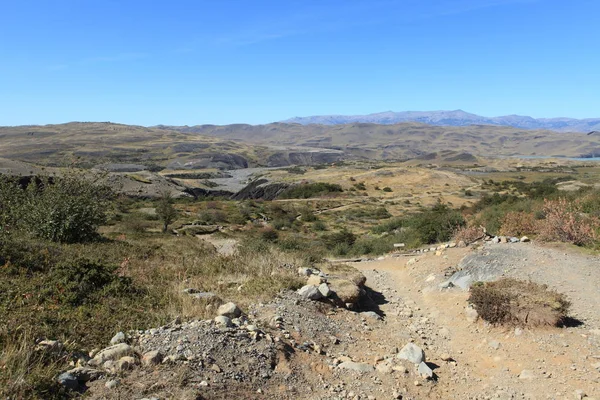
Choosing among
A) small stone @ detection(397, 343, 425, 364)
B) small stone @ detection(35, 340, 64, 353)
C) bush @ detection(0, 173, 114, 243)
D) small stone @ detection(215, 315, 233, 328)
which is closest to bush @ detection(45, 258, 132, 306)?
small stone @ detection(35, 340, 64, 353)

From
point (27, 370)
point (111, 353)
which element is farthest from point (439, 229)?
point (27, 370)

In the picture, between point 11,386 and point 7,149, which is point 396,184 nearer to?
point 11,386

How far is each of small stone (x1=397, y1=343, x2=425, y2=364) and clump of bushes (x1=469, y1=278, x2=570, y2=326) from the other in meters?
2.12

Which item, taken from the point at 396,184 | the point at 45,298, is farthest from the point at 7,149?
the point at 45,298

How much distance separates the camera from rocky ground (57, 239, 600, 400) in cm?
478

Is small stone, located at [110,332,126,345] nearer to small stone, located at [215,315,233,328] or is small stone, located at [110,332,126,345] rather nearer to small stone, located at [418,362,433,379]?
small stone, located at [215,315,233,328]

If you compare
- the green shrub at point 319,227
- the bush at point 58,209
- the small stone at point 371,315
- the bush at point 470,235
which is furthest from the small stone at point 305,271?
the green shrub at point 319,227

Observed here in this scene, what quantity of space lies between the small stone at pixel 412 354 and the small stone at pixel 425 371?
14 centimetres

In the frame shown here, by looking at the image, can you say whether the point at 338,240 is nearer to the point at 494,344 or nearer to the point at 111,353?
the point at 494,344

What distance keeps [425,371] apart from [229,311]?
320 centimetres

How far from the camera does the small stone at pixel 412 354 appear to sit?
6.42 meters

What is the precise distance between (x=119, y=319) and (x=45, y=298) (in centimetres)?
150

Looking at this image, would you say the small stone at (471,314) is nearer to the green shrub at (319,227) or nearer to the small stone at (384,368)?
the small stone at (384,368)

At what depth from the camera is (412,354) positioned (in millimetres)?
6520
